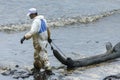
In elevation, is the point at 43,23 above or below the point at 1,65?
above

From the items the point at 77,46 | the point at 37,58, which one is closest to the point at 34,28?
the point at 37,58

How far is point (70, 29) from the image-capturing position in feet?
70.9

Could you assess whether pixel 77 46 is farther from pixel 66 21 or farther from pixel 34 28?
pixel 66 21

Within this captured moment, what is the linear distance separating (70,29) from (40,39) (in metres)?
9.41

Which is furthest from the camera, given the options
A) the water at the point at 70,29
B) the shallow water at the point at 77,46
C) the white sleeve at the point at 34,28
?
the water at the point at 70,29

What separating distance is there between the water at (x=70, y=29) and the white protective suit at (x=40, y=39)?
0.74 m

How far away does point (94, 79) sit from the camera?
1209 centimetres

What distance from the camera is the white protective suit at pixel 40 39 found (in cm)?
1189

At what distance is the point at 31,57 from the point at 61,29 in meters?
6.71

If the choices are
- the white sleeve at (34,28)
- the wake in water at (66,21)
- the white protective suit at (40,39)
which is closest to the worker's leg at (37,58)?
the white protective suit at (40,39)

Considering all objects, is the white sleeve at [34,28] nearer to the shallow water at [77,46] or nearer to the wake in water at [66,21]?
the shallow water at [77,46]

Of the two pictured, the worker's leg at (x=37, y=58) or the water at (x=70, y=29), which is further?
the water at (x=70, y=29)

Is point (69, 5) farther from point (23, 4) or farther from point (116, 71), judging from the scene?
point (116, 71)

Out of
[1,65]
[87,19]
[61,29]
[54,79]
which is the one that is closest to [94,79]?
[54,79]
